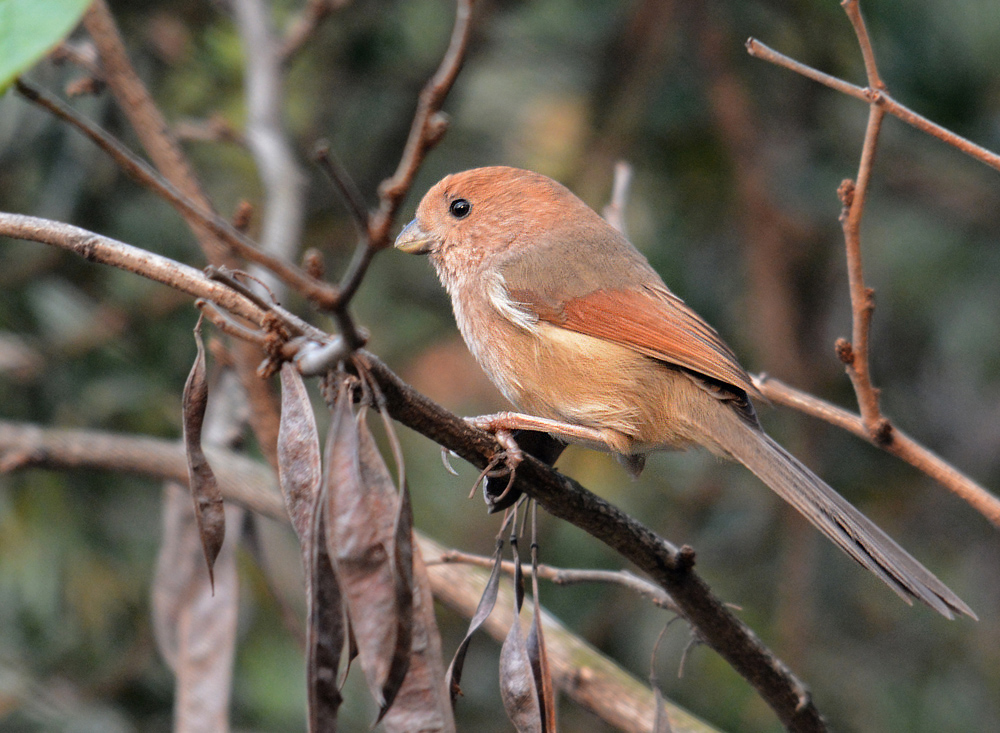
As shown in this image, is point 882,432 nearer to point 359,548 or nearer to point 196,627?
point 359,548

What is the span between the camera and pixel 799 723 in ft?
7.84

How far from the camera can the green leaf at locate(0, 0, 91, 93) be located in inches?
44.9

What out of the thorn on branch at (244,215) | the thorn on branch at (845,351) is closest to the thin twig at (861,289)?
the thorn on branch at (845,351)

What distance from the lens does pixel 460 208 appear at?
377 centimetres

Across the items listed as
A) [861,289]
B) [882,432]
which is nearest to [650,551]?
[882,432]

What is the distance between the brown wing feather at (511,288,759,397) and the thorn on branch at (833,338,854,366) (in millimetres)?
719

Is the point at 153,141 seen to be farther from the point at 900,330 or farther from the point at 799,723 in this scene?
the point at 900,330

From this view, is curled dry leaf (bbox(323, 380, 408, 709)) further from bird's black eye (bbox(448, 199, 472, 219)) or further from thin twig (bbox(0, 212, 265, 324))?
bird's black eye (bbox(448, 199, 472, 219))

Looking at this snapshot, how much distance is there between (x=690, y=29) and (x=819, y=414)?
3.35 metres

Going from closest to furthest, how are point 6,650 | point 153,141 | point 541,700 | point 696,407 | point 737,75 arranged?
point 541,700, point 696,407, point 153,141, point 6,650, point 737,75

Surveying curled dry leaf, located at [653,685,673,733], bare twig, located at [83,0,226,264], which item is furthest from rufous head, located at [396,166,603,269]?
curled dry leaf, located at [653,685,673,733]

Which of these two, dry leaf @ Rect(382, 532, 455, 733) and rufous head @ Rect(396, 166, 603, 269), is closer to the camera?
dry leaf @ Rect(382, 532, 455, 733)

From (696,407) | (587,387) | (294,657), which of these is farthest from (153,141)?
(294,657)

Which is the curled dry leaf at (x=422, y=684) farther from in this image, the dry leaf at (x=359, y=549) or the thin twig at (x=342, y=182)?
the thin twig at (x=342, y=182)
